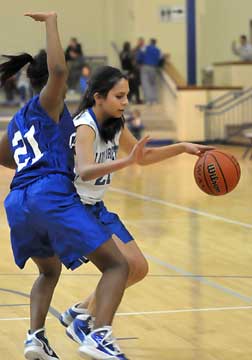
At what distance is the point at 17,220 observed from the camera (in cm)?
441

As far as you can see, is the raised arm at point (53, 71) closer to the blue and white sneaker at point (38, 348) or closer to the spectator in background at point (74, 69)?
the blue and white sneaker at point (38, 348)

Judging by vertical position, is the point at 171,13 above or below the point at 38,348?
above

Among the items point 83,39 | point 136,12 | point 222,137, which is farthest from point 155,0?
point 222,137

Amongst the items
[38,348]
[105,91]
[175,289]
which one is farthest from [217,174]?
[175,289]

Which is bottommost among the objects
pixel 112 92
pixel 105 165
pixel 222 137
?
pixel 222 137

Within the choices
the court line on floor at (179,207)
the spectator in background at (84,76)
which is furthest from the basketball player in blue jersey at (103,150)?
the spectator in background at (84,76)

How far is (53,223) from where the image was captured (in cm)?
431

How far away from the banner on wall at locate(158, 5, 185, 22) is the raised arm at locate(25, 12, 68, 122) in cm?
2198

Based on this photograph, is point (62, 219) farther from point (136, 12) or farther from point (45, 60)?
point (136, 12)

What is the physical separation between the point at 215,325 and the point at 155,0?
21.5 m

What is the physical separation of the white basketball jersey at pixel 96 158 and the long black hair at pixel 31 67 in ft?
0.98

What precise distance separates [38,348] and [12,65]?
1.43 meters

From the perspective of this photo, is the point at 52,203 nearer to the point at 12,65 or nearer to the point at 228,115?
the point at 12,65

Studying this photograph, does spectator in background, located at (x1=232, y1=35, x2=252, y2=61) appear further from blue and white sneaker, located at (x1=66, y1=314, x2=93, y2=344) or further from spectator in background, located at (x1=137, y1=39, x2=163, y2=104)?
blue and white sneaker, located at (x1=66, y1=314, x2=93, y2=344)
